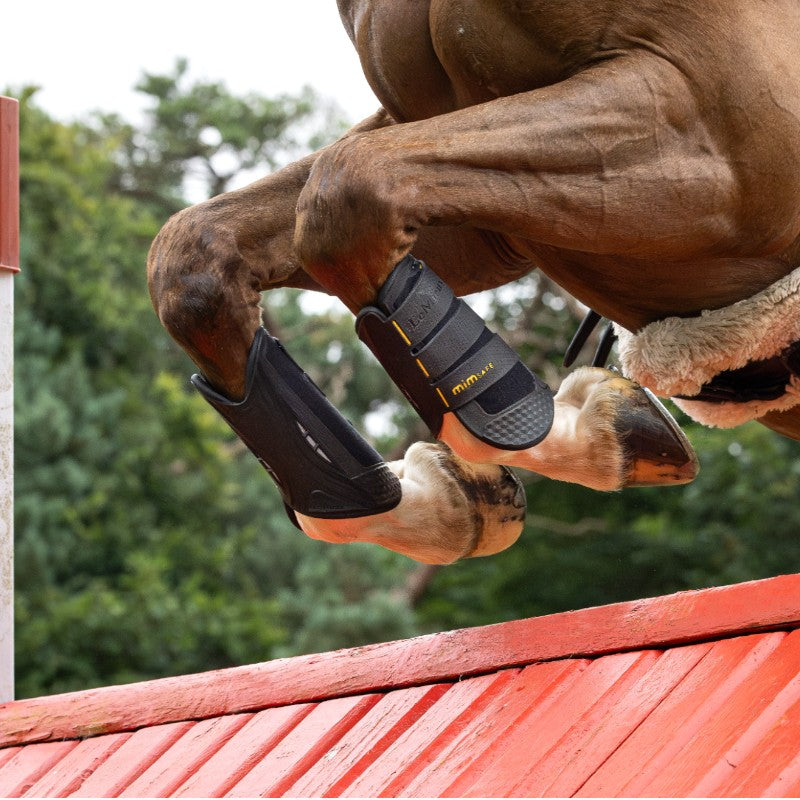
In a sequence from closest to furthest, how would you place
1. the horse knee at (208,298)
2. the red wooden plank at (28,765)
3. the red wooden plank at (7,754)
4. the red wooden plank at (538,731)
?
the red wooden plank at (538,731) → the horse knee at (208,298) → the red wooden plank at (28,765) → the red wooden plank at (7,754)

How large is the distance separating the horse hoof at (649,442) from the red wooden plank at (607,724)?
416 mm

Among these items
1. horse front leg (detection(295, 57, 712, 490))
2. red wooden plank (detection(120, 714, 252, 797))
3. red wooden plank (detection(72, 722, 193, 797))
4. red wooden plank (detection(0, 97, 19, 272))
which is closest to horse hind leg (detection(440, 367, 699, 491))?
horse front leg (detection(295, 57, 712, 490))

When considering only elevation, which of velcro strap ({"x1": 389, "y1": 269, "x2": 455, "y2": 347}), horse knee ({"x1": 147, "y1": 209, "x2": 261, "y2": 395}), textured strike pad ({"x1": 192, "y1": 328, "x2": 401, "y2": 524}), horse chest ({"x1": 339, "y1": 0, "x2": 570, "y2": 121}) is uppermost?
horse chest ({"x1": 339, "y1": 0, "x2": 570, "y2": 121})

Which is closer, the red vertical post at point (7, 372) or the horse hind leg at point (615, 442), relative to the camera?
the horse hind leg at point (615, 442)

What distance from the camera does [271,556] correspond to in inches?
578

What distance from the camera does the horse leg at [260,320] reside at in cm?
267

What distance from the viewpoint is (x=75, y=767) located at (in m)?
3.14

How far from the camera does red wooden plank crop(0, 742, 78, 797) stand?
3158 millimetres

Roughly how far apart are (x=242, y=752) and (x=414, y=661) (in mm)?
381

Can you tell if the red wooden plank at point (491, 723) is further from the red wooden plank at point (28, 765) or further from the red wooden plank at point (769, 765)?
the red wooden plank at point (28, 765)

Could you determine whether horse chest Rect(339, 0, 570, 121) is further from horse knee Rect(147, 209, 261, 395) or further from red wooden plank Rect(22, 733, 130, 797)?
red wooden plank Rect(22, 733, 130, 797)

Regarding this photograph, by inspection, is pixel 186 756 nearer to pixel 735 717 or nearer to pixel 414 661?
pixel 414 661

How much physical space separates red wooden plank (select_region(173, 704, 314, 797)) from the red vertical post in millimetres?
1022

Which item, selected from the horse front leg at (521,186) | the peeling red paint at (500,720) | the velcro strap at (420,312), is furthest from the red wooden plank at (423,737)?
the velcro strap at (420,312)
